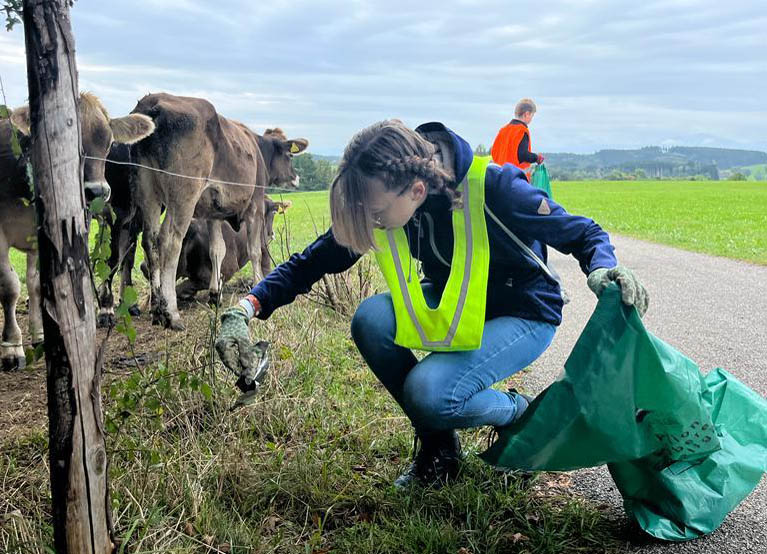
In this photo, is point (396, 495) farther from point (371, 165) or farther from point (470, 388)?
point (371, 165)

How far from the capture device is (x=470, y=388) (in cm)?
299

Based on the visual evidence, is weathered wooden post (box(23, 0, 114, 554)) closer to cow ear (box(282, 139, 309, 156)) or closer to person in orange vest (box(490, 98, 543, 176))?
person in orange vest (box(490, 98, 543, 176))

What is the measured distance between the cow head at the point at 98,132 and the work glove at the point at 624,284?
11.2ft

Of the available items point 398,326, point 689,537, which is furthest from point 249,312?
point 689,537

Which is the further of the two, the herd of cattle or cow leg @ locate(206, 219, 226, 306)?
cow leg @ locate(206, 219, 226, 306)

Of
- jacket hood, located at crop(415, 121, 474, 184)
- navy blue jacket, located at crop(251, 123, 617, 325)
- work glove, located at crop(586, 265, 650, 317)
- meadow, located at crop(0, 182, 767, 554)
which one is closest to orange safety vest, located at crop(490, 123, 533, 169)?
meadow, located at crop(0, 182, 767, 554)

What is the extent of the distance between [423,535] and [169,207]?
178 inches

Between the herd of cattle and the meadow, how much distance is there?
1.25m

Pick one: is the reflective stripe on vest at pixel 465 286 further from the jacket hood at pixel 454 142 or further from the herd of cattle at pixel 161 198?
the herd of cattle at pixel 161 198

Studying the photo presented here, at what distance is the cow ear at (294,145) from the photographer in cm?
1000

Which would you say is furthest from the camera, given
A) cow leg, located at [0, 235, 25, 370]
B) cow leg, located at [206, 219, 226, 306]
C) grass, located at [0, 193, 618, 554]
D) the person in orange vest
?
the person in orange vest

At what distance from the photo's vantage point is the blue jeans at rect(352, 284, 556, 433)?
2.94m

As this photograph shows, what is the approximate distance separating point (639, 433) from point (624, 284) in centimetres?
53

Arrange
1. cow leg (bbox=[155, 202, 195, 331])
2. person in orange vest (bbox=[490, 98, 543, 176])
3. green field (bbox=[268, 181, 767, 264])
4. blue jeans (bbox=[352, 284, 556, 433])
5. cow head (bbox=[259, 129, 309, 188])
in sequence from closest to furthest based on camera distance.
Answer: blue jeans (bbox=[352, 284, 556, 433]) < cow leg (bbox=[155, 202, 195, 331]) < person in orange vest (bbox=[490, 98, 543, 176]) < cow head (bbox=[259, 129, 309, 188]) < green field (bbox=[268, 181, 767, 264])
